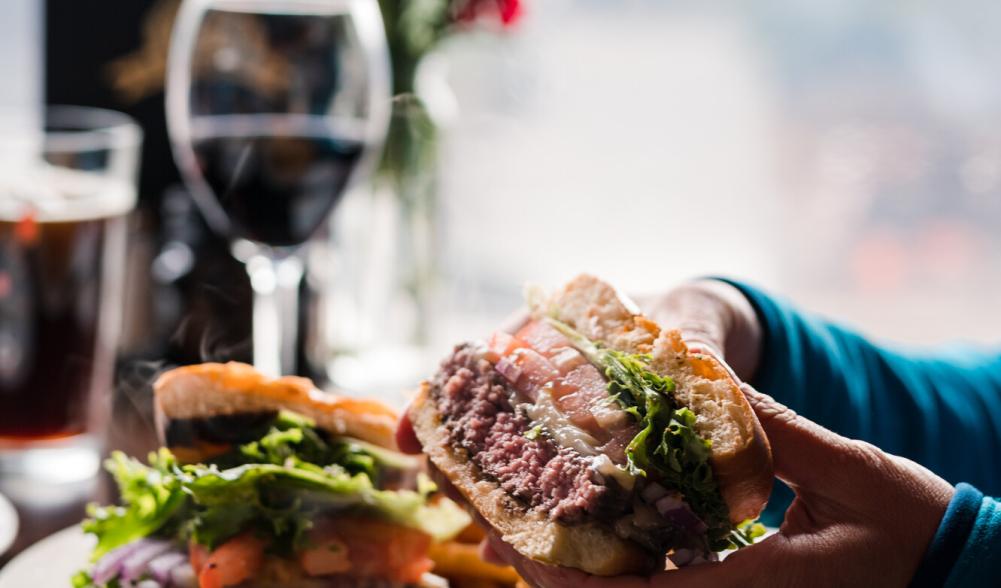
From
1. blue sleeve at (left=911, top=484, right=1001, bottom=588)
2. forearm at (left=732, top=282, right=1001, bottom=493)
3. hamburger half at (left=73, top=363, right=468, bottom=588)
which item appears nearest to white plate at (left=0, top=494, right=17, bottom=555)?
hamburger half at (left=73, top=363, right=468, bottom=588)

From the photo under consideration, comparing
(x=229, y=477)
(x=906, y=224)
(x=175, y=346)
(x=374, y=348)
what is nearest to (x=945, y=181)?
(x=906, y=224)

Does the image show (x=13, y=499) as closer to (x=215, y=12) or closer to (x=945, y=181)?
(x=215, y=12)

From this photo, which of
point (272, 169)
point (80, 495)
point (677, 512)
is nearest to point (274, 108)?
point (272, 169)

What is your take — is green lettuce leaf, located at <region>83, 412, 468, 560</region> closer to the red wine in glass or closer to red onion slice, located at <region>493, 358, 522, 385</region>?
red onion slice, located at <region>493, 358, 522, 385</region>

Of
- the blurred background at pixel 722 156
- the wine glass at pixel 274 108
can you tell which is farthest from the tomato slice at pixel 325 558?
the blurred background at pixel 722 156

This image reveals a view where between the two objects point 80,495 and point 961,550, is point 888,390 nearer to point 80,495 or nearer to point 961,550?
point 961,550

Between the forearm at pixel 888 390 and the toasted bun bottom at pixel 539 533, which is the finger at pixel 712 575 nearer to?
the toasted bun bottom at pixel 539 533
